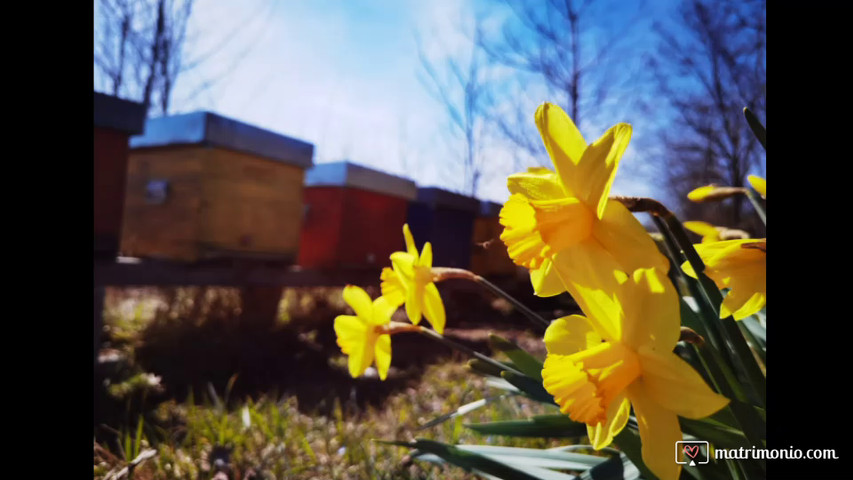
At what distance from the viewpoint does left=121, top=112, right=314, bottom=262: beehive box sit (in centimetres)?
311

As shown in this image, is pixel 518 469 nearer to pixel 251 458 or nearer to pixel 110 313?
pixel 251 458

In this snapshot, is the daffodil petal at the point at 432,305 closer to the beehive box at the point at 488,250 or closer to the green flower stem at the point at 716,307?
the green flower stem at the point at 716,307

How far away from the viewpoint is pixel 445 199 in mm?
4902

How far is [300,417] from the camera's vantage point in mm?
1762

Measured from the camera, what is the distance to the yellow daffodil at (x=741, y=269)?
18.6 inches

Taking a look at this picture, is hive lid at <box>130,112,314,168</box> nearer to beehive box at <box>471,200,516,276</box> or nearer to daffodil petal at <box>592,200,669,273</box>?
beehive box at <box>471,200,516,276</box>

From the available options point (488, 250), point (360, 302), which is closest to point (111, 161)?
point (360, 302)

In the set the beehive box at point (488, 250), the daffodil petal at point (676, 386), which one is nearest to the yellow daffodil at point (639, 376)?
the daffodil petal at point (676, 386)

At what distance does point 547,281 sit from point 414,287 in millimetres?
263

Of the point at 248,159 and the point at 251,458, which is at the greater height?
the point at 248,159

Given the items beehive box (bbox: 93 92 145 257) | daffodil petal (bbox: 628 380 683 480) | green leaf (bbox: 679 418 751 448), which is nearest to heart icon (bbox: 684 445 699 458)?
green leaf (bbox: 679 418 751 448)

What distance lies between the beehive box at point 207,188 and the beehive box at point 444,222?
60.1 inches
